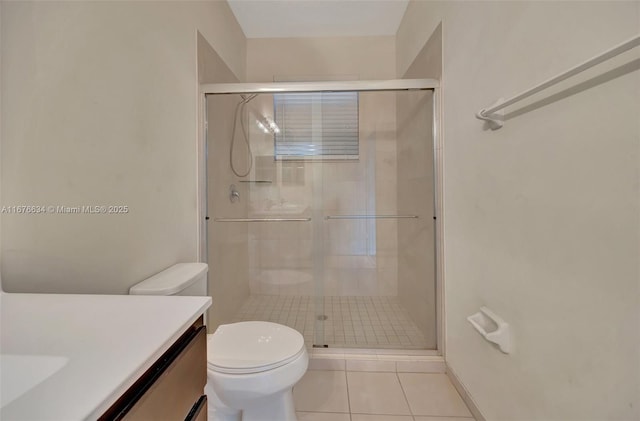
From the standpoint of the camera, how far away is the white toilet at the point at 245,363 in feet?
3.06

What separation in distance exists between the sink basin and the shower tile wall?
169 centimetres

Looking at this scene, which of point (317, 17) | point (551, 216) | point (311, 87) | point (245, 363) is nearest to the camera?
point (551, 216)

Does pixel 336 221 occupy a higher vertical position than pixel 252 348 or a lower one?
higher

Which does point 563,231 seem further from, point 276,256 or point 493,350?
point 276,256

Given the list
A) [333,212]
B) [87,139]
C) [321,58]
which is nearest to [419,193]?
[333,212]

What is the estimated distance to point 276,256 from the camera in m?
2.21

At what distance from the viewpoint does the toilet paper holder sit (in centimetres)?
93

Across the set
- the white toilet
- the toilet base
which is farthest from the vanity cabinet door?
the toilet base

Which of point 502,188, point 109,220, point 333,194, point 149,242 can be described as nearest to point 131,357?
point 109,220

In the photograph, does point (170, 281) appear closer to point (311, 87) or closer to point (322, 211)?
point (322, 211)

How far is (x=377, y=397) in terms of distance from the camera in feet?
4.33

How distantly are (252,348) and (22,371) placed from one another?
0.74m

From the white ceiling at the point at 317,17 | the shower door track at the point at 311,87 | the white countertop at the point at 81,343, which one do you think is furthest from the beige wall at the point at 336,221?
the white countertop at the point at 81,343

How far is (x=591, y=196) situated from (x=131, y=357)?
1.09m
